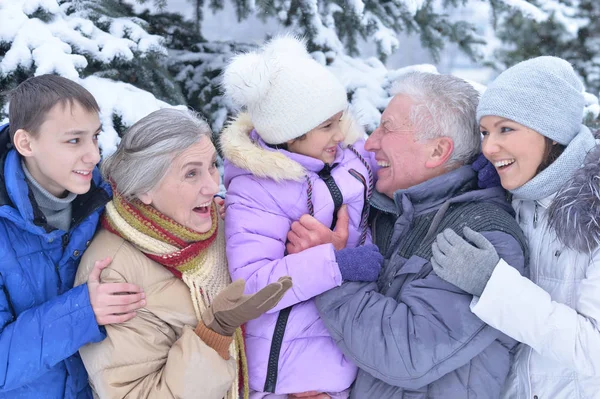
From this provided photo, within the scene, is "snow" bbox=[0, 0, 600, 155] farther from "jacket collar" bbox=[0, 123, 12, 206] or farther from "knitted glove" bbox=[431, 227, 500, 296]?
"knitted glove" bbox=[431, 227, 500, 296]

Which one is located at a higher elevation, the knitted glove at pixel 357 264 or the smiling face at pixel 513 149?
the smiling face at pixel 513 149

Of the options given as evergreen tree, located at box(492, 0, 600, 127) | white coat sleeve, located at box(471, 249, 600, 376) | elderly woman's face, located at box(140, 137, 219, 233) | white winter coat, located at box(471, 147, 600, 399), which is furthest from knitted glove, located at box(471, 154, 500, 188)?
evergreen tree, located at box(492, 0, 600, 127)

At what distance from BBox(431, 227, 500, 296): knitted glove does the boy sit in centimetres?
Result: 120

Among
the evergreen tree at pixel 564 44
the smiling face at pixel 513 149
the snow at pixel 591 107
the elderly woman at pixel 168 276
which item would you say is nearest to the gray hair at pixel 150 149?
the elderly woman at pixel 168 276

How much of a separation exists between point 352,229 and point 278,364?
28.4 inches

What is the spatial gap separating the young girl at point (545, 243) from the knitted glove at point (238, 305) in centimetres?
66

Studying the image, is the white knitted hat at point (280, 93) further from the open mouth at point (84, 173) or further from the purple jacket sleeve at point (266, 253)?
the open mouth at point (84, 173)

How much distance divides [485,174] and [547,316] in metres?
0.76

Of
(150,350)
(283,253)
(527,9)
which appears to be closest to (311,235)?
(283,253)

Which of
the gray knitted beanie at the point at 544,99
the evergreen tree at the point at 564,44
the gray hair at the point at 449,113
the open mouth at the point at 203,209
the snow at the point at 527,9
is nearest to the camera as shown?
the gray knitted beanie at the point at 544,99

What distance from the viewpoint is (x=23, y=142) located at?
2176mm

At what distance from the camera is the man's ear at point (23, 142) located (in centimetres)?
217

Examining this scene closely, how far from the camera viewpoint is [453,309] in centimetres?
226

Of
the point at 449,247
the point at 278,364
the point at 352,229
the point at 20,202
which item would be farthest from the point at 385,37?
the point at 20,202
